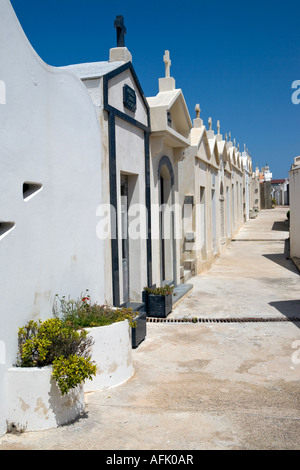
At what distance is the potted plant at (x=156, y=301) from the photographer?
8.08 metres

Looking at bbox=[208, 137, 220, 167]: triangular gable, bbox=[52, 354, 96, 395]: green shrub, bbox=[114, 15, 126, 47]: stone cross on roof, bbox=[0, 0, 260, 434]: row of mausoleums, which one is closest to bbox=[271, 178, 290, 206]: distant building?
bbox=[208, 137, 220, 167]: triangular gable

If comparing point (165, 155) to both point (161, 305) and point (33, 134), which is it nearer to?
point (161, 305)

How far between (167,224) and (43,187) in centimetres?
570

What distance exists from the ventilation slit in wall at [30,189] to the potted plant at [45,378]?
1.23m

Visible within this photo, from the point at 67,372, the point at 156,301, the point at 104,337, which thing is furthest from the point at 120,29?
the point at 67,372

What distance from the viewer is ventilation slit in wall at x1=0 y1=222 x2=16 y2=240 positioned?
380 centimetres

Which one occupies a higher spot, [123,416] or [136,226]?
[136,226]

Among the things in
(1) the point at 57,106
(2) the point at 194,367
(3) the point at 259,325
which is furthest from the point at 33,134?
(3) the point at 259,325

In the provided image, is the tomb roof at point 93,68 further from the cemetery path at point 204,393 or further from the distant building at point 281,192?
the distant building at point 281,192

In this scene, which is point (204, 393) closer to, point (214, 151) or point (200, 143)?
point (200, 143)

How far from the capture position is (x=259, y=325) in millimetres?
7684

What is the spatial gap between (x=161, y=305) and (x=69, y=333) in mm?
4125

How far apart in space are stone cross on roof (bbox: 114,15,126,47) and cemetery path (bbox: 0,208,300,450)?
4895 millimetres

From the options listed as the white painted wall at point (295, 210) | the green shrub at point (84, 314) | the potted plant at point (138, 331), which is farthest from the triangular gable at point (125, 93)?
the white painted wall at point (295, 210)
